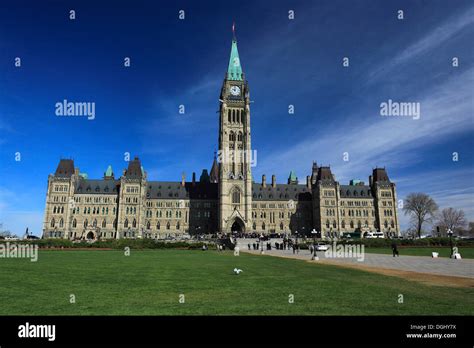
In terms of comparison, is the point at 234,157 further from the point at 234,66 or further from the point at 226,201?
the point at 234,66

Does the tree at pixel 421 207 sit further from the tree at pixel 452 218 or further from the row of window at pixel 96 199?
the row of window at pixel 96 199

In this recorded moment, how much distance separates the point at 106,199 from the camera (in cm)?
10025

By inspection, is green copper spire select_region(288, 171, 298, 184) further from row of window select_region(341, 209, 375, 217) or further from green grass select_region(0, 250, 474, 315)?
green grass select_region(0, 250, 474, 315)

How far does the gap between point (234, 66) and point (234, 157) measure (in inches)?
1233

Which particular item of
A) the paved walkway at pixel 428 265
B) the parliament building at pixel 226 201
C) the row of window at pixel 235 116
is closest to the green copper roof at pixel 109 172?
the parliament building at pixel 226 201

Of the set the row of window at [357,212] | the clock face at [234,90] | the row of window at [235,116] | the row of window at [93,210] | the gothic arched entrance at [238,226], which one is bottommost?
the gothic arched entrance at [238,226]

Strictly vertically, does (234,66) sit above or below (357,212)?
above

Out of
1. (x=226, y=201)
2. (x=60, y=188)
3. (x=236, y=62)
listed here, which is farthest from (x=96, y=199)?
(x=236, y=62)

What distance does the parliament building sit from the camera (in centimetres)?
9525

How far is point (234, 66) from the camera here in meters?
107

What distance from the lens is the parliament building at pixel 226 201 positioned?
313ft

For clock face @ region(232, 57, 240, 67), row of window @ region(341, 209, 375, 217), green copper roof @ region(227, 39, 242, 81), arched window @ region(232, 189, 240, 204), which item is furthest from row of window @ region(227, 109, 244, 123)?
row of window @ region(341, 209, 375, 217)
